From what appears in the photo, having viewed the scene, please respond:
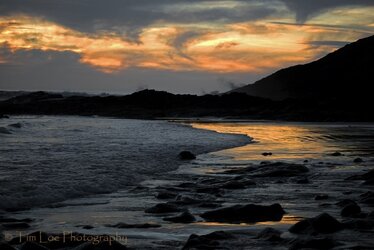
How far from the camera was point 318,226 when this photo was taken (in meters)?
7.27

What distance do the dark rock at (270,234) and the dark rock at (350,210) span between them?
179cm

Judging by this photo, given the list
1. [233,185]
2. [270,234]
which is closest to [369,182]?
[233,185]

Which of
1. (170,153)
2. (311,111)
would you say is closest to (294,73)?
(311,111)

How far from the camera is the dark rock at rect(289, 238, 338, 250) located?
6391 mm

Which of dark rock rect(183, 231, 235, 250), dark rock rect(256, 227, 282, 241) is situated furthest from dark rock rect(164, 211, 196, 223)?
dark rock rect(256, 227, 282, 241)

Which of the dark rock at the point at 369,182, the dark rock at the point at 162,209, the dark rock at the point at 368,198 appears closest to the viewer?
the dark rock at the point at 162,209

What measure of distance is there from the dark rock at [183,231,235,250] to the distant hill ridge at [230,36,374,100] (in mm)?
91043

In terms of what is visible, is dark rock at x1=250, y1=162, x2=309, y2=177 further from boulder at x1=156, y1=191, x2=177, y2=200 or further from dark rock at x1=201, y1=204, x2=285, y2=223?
dark rock at x1=201, y1=204, x2=285, y2=223

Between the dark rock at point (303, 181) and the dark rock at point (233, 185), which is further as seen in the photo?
the dark rock at point (303, 181)

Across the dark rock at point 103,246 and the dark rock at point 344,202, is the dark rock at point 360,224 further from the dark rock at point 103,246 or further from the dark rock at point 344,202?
the dark rock at point 103,246

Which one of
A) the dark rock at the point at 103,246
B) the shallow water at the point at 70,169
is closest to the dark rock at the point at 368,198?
the dark rock at the point at 103,246

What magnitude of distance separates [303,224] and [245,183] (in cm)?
491

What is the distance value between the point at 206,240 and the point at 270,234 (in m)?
0.97

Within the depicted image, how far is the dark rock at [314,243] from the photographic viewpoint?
6391mm
